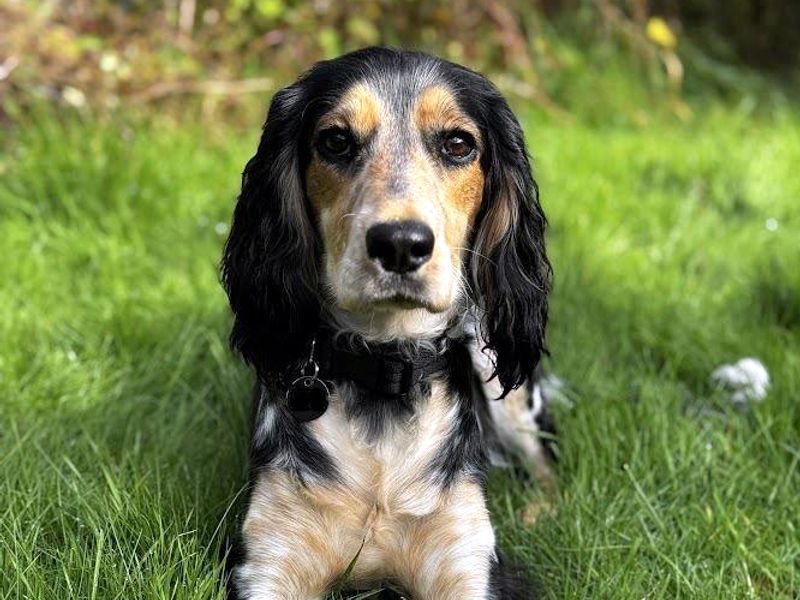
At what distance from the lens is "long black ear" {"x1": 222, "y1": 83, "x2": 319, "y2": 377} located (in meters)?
2.93

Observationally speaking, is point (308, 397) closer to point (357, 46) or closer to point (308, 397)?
point (308, 397)

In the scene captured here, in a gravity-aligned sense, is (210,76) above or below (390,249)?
below

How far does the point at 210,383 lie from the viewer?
156 inches

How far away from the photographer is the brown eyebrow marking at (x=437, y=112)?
280 cm

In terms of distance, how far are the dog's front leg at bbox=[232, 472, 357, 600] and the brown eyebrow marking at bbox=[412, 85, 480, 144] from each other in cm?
96

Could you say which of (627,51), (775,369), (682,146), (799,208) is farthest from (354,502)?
(627,51)

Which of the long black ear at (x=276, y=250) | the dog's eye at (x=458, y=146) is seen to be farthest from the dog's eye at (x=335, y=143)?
the dog's eye at (x=458, y=146)

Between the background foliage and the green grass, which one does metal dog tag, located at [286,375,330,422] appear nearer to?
the green grass

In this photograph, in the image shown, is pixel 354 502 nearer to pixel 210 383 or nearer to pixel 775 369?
pixel 210 383

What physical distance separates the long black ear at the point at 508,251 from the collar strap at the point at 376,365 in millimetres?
213

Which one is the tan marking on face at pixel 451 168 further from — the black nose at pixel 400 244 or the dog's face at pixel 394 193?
the black nose at pixel 400 244

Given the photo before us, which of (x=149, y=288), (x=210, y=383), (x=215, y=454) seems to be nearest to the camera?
(x=215, y=454)

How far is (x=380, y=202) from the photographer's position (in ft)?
8.36

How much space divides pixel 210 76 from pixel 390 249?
14.8 feet
